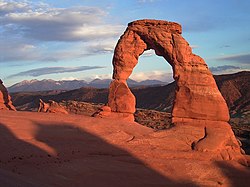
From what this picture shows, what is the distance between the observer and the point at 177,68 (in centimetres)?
1850

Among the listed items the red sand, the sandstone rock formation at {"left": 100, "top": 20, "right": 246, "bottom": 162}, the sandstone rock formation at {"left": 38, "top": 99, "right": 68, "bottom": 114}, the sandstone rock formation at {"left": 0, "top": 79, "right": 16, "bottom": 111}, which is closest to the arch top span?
the sandstone rock formation at {"left": 100, "top": 20, "right": 246, "bottom": 162}

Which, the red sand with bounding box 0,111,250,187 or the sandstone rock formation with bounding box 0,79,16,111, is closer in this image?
the red sand with bounding box 0,111,250,187

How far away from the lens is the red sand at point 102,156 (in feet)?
38.8

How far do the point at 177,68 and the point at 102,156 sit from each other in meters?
6.47

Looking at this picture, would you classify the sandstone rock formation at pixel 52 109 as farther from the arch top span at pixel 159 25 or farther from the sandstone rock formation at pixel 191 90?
the arch top span at pixel 159 25

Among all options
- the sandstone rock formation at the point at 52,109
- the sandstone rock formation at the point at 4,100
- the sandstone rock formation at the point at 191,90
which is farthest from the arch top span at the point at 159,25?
the sandstone rock formation at the point at 4,100

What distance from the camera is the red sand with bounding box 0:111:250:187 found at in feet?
38.8

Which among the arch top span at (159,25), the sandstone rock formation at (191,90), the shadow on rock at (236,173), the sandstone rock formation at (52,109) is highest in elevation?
the arch top span at (159,25)

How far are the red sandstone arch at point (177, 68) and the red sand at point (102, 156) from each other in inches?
60.8

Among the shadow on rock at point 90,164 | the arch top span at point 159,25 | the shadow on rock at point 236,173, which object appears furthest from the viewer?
the arch top span at point 159,25

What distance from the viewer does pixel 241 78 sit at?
255 feet

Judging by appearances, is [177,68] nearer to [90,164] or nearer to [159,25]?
[159,25]

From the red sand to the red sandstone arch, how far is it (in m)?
1.54

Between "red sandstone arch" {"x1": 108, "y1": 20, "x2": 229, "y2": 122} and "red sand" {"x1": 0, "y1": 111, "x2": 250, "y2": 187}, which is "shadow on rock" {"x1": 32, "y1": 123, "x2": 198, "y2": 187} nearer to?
"red sand" {"x1": 0, "y1": 111, "x2": 250, "y2": 187}
